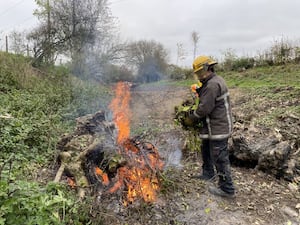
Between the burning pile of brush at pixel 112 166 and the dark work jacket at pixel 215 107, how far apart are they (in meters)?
1.00

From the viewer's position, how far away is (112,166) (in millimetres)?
4141

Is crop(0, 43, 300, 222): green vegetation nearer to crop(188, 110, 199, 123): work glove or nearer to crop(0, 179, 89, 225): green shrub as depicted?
crop(0, 179, 89, 225): green shrub

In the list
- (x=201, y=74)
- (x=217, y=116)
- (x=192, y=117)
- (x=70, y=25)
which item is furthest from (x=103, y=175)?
(x=70, y=25)

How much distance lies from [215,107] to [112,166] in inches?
66.7

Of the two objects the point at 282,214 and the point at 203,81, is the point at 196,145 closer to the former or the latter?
the point at 203,81

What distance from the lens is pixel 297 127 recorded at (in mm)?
5898

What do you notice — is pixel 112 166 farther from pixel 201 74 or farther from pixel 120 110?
pixel 120 110

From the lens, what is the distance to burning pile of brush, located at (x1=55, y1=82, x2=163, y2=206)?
381 cm

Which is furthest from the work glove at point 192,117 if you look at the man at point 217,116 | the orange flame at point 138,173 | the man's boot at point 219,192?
the man's boot at point 219,192

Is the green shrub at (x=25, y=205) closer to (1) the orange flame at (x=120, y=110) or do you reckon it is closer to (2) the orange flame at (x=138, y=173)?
(2) the orange flame at (x=138, y=173)

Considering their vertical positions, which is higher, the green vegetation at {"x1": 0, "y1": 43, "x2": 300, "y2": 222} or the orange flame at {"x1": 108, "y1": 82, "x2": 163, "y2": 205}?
the green vegetation at {"x1": 0, "y1": 43, "x2": 300, "y2": 222}

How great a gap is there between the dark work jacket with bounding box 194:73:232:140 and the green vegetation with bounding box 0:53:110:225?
6.69 feet

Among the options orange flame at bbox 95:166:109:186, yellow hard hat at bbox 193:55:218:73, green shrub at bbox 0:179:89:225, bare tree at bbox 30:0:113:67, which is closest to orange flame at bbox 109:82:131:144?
orange flame at bbox 95:166:109:186

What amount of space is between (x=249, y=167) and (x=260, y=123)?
149cm
